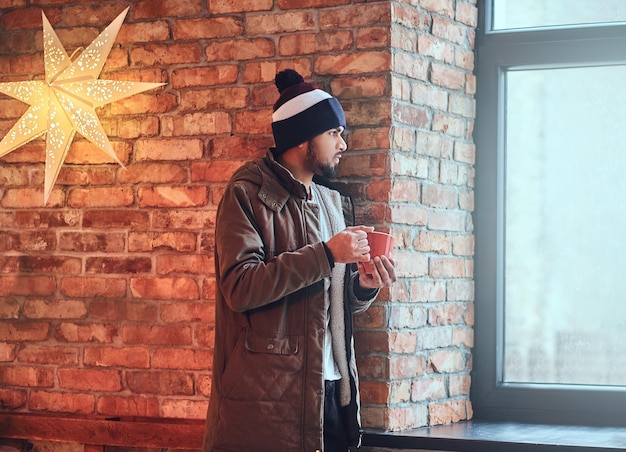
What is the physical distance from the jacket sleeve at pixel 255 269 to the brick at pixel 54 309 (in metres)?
0.94

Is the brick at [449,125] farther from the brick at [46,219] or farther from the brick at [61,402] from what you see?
the brick at [61,402]

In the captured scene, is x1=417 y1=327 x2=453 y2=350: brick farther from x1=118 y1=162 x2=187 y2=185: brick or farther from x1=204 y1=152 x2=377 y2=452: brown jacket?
x1=118 y1=162 x2=187 y2=185: brick

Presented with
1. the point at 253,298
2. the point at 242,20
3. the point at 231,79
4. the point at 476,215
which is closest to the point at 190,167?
the point at 231,79

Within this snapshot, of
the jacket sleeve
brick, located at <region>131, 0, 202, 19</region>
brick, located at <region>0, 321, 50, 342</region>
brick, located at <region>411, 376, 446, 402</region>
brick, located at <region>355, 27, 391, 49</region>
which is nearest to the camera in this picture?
the jacket sleeve

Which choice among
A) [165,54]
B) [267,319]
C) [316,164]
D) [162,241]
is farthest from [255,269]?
[165,54]

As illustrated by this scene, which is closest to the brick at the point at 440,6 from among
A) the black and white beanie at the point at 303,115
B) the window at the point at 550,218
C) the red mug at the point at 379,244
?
the window at the point at 550,218

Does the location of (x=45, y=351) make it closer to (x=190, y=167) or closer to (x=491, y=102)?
(x=190, y=167)

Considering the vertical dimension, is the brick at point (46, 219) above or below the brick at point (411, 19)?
below

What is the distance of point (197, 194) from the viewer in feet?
10.8

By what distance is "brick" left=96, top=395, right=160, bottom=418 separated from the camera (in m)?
3.31

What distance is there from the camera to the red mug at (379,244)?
8.83 ft

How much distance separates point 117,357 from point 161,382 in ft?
0.63

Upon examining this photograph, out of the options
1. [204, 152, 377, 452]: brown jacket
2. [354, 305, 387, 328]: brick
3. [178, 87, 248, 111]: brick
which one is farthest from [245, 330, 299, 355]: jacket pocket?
[178, 87, 248, 111]: brick

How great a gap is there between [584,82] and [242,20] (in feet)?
4.18
